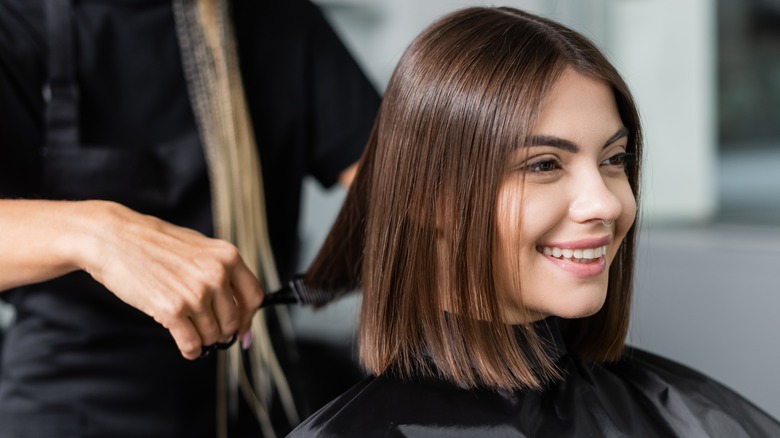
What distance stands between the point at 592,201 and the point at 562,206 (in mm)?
31

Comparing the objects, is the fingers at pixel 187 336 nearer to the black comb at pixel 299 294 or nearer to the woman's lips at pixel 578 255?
the black comb at pixel 299 294

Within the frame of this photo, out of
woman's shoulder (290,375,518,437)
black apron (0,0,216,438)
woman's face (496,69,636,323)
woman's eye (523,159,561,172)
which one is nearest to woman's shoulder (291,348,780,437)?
woman's shoulder (290,375,518,437)

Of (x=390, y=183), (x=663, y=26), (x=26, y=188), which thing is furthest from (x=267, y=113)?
(x=663, y=26)

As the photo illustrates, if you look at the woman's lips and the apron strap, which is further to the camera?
the apron strap

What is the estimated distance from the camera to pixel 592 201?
854mm

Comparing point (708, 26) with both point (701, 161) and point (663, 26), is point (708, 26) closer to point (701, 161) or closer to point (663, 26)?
point (663, 26)

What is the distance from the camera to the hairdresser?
3.86 feet

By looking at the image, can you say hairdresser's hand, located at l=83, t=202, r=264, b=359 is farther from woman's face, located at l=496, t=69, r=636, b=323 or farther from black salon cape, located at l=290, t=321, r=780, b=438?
woman's face, located at l=496, t=69, r=636, b=323

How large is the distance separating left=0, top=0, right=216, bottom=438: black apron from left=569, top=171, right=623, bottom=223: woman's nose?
2.07 feet

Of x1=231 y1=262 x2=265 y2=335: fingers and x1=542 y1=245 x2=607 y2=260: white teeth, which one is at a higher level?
x1=542 y1=245 x2=607 y2=260: white teeth

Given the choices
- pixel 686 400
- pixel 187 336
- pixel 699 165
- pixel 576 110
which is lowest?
pixel 686 400

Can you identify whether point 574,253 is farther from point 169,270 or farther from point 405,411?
point 169,270

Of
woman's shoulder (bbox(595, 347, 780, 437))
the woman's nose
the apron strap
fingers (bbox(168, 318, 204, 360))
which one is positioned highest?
the apron strap

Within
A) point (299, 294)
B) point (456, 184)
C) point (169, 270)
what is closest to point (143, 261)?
point (169, 270)
